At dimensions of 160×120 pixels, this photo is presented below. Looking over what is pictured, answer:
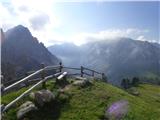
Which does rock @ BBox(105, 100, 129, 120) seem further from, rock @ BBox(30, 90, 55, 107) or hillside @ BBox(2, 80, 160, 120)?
rock @ BBox(30, 90, 55, 107)

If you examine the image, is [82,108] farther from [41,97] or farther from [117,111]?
[41,97]

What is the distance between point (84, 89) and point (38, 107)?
6456 millimetres

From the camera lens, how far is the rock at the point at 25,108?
55.8ft

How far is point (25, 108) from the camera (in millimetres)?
17516

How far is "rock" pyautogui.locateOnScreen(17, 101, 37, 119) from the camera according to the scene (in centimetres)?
1700

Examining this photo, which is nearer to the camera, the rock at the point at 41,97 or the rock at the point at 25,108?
the rock at the point at 25,108

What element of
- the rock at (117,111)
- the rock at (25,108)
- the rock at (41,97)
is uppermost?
the rock at (41,97)

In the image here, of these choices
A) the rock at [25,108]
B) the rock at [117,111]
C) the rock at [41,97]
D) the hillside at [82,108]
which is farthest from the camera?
the rock at [41,97]

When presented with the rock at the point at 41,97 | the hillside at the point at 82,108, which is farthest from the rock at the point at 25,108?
the rock at the point at 41,97

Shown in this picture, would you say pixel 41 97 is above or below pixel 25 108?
above

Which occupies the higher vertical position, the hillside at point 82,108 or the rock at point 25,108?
the rock at point 25,108

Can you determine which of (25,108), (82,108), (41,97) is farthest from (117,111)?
(25,108)

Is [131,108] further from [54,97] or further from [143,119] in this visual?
[54,97]

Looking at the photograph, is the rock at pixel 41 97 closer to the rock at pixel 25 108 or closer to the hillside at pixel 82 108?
the hillside at pixel 82 108
